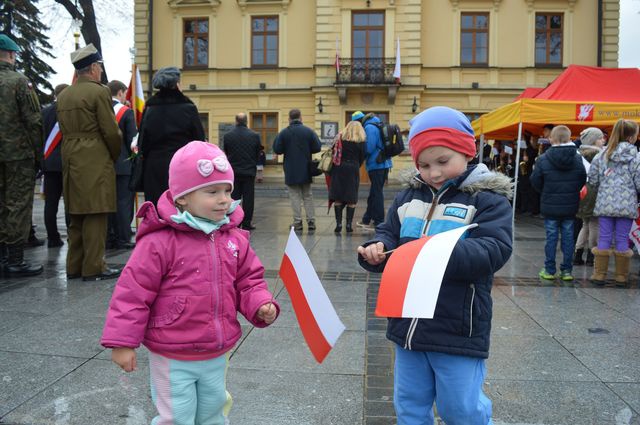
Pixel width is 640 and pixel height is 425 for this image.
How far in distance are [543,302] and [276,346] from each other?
260 centimetres

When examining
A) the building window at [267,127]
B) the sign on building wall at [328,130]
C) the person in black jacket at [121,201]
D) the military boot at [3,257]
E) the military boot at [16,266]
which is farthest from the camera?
the building window at [267,127]

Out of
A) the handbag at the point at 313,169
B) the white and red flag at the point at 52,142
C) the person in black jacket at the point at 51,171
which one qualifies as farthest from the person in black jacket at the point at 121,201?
the handbag at the point at 313,169

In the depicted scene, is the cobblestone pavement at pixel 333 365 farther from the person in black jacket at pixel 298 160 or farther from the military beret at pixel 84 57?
the person in black jacket at pixel 298 160

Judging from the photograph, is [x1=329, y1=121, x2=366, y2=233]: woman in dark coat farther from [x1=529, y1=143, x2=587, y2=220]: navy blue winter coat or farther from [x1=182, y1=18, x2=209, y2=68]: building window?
[x1=182, y1=18, x2=209, y2=68]: building window

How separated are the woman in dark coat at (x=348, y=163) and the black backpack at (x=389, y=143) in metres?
0.35

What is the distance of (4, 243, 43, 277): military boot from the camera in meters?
5.82

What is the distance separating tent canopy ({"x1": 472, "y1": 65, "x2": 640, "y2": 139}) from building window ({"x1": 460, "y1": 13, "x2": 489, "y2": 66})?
45.8 ft

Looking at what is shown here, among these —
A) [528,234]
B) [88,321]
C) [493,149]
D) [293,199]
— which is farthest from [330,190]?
[493,149]

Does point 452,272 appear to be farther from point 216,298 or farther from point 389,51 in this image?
point 389,51

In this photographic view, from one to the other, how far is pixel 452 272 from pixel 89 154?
14.3 ft

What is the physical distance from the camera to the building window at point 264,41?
2662 centimetres

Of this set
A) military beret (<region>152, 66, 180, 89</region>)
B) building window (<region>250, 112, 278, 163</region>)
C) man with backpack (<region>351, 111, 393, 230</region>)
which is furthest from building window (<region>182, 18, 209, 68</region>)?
military beret (<region>152, 66, 180, 89</region>)

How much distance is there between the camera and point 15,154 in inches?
226

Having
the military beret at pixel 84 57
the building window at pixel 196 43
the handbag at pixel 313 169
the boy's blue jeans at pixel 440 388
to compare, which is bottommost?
the boy's blue jeans at pixel 440 388
